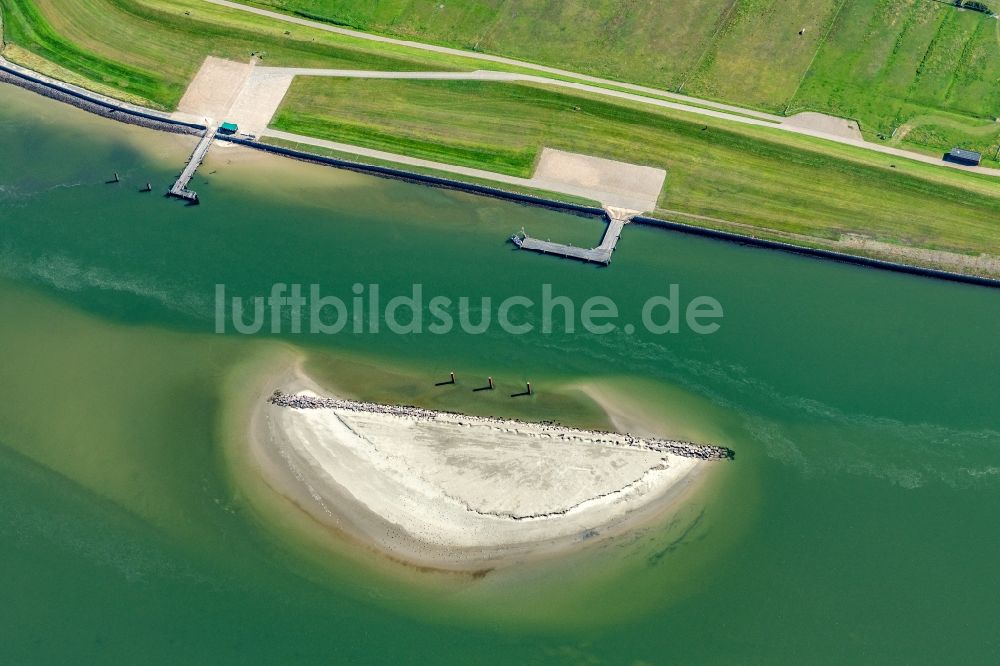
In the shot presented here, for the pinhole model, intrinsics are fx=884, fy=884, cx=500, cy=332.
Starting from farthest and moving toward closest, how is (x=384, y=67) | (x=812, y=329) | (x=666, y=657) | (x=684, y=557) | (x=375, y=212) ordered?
(x=384, y=67) → (x=375, y=212) → (x=812, y=329) → (x=684, y=557) → (x=666, y=657)

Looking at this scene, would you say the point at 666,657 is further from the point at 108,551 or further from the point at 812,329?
the point at 108,551

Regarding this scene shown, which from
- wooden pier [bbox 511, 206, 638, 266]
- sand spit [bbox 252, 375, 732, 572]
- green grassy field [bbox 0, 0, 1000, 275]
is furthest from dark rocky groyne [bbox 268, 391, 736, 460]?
green grassy field [bbox 0, 0, 1000, 275]

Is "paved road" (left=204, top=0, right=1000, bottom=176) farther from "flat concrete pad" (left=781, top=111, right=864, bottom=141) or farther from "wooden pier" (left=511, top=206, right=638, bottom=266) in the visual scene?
"wooden pier" (left=511, top=206, right=638, bottom=266)

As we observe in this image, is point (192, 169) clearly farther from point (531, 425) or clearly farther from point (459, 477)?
point (531, 425)

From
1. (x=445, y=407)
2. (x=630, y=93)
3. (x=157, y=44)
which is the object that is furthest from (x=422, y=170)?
(x=157, y=44)

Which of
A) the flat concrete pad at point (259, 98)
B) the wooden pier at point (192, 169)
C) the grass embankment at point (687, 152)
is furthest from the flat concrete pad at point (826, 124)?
the wooden pier at point (192, 169)

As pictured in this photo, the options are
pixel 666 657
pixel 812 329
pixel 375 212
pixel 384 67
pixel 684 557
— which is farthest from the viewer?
pixel 384 67

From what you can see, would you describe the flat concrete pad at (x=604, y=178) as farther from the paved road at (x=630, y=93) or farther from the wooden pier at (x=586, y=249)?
the paved road at (x=630, y=93)

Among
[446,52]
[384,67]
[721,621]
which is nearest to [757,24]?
[446,52]
